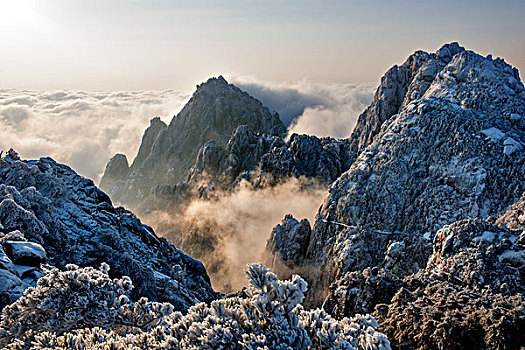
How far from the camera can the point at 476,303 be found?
58.8ft

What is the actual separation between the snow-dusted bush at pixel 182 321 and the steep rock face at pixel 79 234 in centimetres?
471

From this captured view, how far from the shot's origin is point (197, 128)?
602 feet

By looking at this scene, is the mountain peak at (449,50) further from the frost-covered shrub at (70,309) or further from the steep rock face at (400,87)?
the frost-covered shrub at (70,309)

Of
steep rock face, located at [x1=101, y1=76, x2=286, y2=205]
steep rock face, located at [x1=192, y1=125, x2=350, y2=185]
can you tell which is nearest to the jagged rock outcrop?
steep rock face, located at [x1=192, y1=125, x2=350, y2=185]

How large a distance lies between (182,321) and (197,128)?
579ft

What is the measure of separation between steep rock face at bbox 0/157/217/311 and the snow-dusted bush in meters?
4.71

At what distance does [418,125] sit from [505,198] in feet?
67.0

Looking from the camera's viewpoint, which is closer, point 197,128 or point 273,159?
point 273,159

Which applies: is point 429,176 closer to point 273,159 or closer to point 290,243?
point 290,243

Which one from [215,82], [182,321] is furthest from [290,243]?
[215,82]

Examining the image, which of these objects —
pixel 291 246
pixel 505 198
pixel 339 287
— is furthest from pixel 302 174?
pixel 339 287

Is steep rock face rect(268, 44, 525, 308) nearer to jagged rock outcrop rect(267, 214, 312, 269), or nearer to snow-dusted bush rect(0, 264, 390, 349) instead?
jagged rock outcrop rect(267, 214, 312, 269)

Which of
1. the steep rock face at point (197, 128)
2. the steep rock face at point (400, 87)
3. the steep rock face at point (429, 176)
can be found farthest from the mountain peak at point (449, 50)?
the steep rock face at point (197, 128)

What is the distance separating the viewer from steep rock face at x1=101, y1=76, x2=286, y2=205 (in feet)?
597
